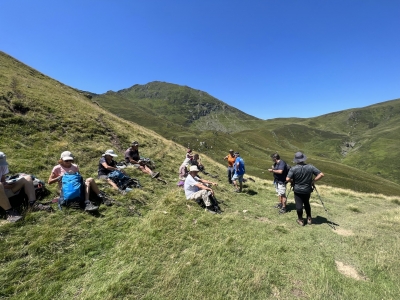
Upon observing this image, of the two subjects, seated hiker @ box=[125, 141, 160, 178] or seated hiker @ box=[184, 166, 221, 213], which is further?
seated hiker @ box=[125, 141, 160, 178]

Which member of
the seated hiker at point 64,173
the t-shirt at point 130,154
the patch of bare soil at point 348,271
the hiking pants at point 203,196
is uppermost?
the t-shirt at point 130,154

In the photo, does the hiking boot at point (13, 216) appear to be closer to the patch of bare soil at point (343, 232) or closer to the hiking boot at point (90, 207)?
the hiking boot at point (90, 207)

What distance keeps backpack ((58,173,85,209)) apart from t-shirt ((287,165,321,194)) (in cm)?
867

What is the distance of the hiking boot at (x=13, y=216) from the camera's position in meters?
6.28

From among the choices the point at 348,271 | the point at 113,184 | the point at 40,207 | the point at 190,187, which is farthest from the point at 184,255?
the point at 113,184

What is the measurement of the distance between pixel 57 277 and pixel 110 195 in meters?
4.58

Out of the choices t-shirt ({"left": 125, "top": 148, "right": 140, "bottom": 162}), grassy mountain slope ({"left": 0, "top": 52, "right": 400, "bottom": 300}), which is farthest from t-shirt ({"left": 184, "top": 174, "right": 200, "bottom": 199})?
t-shirt ({"left": 125, "top": 148, "right": 140, "bottom": 162})

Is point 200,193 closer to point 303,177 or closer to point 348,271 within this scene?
point 303,177

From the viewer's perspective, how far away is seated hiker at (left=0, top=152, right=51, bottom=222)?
6.42 metres

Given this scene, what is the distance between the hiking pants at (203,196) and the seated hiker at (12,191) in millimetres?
5445

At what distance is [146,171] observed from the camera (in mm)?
14250

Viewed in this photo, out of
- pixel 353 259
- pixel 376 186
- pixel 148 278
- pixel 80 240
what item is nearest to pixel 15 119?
pixel 80 240

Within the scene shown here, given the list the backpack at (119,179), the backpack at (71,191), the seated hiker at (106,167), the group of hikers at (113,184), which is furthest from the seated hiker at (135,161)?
the backpack at (71,191)

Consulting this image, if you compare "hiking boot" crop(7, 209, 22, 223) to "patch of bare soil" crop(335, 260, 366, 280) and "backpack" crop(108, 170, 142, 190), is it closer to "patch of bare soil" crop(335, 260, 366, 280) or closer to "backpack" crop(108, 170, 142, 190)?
"backpack" crop(108, 170, 142, 190)
